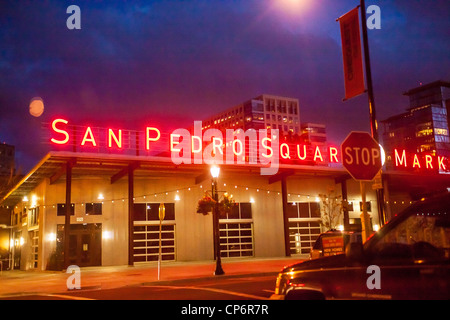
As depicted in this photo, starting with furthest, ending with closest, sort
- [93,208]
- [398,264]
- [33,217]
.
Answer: [33,217] < [93,208] < [398,264]

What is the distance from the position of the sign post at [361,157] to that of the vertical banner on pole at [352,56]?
220 cm

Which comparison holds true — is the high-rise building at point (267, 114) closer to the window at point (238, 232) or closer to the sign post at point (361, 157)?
the window at point (238, 232)

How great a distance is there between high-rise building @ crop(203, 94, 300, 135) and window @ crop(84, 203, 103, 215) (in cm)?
11281

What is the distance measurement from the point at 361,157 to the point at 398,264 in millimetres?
4716

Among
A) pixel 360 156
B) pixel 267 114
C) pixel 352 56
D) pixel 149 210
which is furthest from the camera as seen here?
pixel 267 114

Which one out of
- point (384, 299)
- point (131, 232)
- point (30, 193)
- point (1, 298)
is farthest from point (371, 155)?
point (30, 193)

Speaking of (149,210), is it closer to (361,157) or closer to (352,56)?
(352,56)

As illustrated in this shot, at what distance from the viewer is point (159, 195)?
106 feet

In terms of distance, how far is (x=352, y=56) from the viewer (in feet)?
37.3

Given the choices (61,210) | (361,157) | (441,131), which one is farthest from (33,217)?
(441,131)

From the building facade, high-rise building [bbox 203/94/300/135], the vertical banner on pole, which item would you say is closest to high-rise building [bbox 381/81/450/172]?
high-rise building [bbox 203/94/300/135]

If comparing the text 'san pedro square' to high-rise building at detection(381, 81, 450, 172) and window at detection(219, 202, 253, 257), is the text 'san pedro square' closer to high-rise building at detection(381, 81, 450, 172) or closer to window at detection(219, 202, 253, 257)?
window at detection(219, 202, 253, 257)
